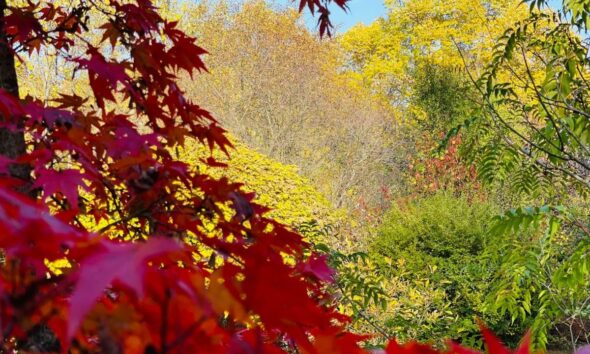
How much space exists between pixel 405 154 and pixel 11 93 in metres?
11.1

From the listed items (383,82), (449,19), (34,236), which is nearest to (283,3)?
(383,82)

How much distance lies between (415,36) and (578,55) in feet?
51.0

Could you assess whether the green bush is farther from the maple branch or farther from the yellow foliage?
the maple branch

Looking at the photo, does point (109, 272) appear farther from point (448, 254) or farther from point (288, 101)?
point (288, 101)

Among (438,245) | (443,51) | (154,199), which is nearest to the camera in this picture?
(154,199)

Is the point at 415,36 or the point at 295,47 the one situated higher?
the point at 415,36

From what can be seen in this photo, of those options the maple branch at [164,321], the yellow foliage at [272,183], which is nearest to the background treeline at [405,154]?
the yellow foliage at [272,183]

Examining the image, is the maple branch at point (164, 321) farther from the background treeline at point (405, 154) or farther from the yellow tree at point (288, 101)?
the yellow tree at point (288, 101)

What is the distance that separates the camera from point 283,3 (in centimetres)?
1295

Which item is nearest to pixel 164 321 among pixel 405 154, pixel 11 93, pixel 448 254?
pixel 11 93

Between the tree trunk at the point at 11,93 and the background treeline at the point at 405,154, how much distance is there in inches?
57.4

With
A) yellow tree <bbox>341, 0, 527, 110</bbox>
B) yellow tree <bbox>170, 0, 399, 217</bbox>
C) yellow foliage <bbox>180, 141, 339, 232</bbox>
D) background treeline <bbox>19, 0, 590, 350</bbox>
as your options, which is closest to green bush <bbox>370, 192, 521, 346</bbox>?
background treeline <bbox>19, 0, 590, 350</bbox>

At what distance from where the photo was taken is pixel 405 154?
40.0 feet

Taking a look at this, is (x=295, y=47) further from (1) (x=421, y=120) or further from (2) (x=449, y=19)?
(2) (x=449, y=19)
